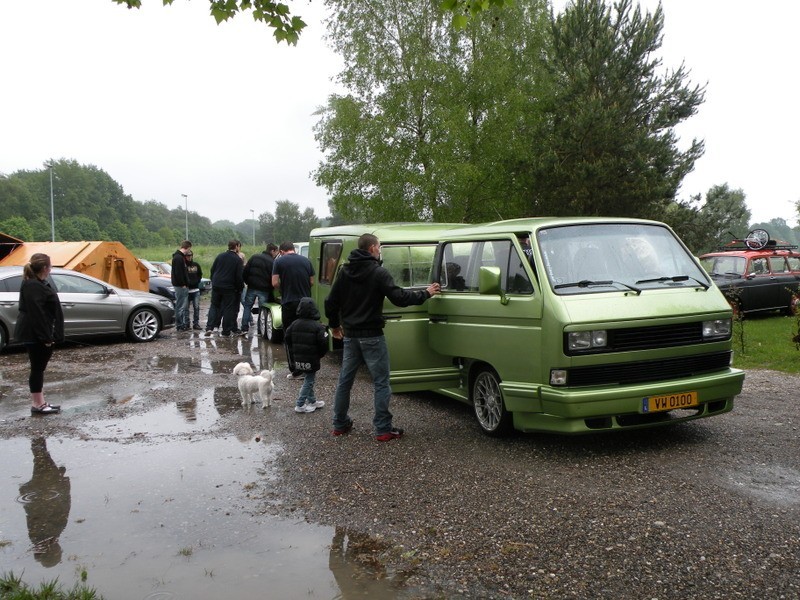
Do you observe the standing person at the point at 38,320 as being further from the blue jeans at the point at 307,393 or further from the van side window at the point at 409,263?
the van side window at the point at 409,263

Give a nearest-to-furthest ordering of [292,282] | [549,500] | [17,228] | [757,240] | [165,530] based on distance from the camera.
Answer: [165,530], [549,500], [292,282], [757,240], [17,228]

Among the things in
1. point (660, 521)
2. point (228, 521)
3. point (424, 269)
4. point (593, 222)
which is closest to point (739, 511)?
point (660, 521)

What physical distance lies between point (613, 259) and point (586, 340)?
3.36 ft

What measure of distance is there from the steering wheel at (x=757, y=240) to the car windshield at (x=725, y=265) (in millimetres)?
1290

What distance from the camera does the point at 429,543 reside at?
14.5 ft

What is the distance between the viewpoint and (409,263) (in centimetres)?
868

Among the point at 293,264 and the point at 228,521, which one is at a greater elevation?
the point at 293,264

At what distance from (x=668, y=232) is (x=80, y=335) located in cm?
1112

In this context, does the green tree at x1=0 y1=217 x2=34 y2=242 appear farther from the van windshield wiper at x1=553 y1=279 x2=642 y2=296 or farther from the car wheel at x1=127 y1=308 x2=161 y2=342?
the van windshield wiper at x1=553 y1=279 x2=642 y2=296

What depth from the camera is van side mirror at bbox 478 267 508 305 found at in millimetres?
6359

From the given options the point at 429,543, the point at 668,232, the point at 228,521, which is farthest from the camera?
the point at 668,232

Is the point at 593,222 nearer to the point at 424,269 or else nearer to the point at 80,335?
the point at 424,269

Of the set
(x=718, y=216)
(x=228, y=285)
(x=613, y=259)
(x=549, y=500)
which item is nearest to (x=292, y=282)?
(x=228, y=285)

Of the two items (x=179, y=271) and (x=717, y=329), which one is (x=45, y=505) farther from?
(x=179, y=271)
